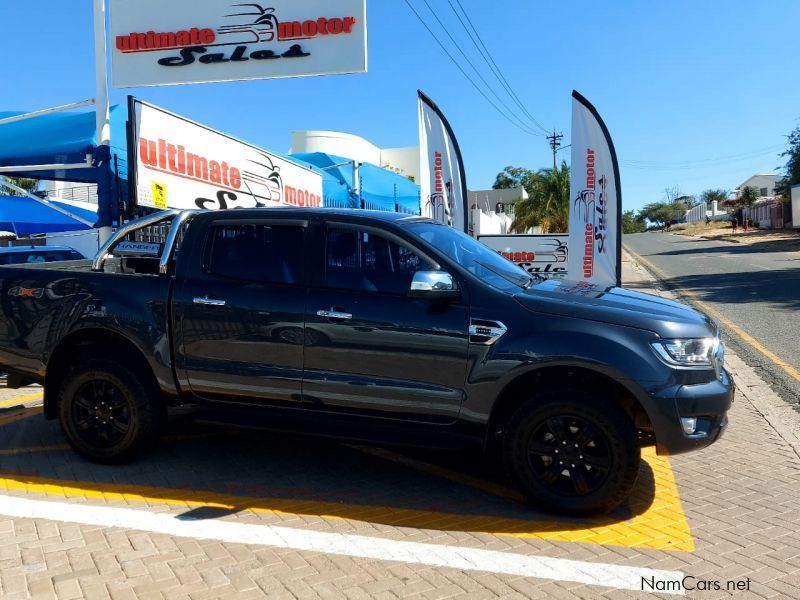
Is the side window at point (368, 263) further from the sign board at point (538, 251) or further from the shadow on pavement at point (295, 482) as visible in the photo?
the sign board at point (538, 251)

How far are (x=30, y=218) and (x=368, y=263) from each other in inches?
601

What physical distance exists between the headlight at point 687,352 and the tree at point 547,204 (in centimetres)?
2685

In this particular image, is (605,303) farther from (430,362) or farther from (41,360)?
(41,360)

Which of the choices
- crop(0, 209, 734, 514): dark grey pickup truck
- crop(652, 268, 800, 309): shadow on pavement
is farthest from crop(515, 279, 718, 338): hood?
crop(652, 268, 800, 309): shadow on pavement

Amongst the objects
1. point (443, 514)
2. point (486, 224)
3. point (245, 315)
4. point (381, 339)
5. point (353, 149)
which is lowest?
point (443, 514)

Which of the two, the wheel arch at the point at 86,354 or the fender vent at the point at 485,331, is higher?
the fender vent at the point at 485,331

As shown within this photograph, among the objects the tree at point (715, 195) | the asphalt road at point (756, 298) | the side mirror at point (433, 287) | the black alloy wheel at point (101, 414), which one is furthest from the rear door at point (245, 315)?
the tree at point (715, 195)

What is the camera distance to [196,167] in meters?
9.67

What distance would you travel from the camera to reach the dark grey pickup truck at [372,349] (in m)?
3.95

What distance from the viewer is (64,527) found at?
395 centimetres

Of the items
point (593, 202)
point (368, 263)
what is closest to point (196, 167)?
point (593, 202)

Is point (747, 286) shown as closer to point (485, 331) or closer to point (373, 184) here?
point (373, 184)

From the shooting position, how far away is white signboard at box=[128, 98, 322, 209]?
27.6 feet

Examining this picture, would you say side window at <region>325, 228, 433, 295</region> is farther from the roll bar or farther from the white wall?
the white wall
